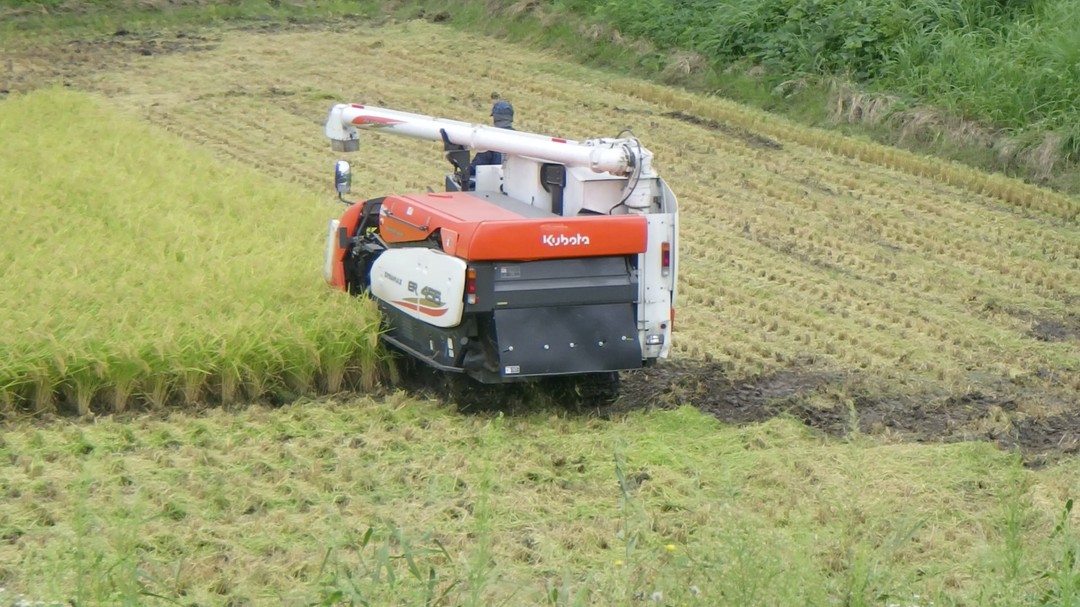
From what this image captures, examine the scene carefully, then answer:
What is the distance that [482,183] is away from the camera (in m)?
8.55

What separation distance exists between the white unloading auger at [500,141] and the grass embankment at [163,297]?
970mm

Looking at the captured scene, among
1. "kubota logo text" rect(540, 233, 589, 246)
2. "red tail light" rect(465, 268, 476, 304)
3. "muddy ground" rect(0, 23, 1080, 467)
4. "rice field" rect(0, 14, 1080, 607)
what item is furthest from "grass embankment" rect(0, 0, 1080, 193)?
"red tail light" rect(465, 268, 476, 304)

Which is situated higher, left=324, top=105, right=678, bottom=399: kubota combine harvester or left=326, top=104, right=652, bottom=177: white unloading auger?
left=326, top=104, right=652, bottom=177: white unloading auger

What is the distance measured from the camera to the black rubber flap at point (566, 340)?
7.11 m

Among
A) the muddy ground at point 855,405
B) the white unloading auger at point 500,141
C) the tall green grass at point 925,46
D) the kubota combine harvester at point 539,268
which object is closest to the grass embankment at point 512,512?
the muddy ground at point 855,405

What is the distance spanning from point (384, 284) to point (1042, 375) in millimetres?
4056

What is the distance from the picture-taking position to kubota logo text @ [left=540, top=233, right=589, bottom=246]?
23.3ft

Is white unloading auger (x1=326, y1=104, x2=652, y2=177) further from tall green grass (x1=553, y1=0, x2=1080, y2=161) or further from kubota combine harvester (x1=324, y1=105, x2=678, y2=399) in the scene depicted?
tall green grass (x1=553, y1=0, x2=1080, y2=161)

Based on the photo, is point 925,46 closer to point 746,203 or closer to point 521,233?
point 746,203

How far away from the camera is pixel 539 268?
7.19m

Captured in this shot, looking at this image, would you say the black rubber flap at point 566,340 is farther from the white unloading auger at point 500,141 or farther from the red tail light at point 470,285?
the white unloading auger at point 500,141

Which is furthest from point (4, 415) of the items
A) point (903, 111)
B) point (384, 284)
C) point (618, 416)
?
point (903, 111)

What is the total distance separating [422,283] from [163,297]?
1741 mm

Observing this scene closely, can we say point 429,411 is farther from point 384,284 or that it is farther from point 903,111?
point 903,111
